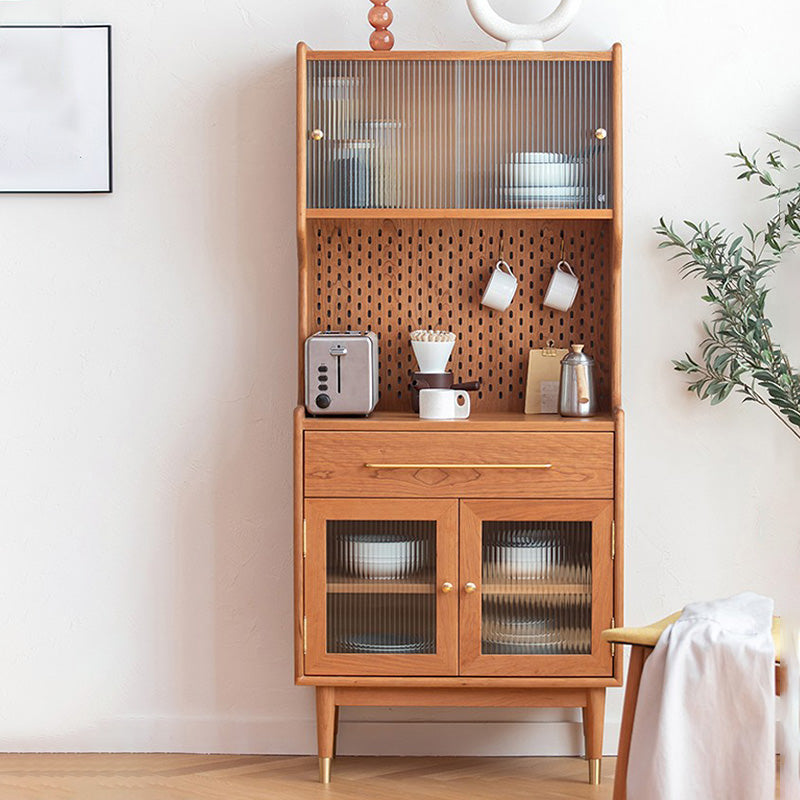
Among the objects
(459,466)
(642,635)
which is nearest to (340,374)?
(459,466)

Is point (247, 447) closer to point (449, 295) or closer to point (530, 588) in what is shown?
point (449, 295)

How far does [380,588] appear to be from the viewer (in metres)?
2.91

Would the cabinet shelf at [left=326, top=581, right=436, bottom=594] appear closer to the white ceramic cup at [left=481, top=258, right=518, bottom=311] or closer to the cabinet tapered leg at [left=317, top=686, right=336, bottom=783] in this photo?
the cabinet tapered leg at [left=317, top=686, right=336, bottom=783]

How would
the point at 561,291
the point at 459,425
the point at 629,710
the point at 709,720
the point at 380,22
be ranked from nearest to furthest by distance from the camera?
the point at 709,720
the point at 629,710
the point at 459,425
the point at 380,22
the point at 561,291

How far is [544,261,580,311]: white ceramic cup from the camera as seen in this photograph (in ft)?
10.2

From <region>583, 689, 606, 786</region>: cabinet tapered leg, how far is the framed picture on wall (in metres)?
1.94

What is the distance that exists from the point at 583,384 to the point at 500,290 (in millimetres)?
359

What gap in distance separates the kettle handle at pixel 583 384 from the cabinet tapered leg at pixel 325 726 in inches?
39.6

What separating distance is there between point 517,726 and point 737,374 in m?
1.16

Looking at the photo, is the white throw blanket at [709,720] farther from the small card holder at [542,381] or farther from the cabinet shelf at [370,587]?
the small card holder at [542,381]

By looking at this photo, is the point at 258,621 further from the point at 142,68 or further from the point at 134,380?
the point at 142,68

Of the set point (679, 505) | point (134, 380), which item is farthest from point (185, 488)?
Result: point (679, 505)

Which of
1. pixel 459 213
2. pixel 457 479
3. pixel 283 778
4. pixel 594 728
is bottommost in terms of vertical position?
pixel 283 778

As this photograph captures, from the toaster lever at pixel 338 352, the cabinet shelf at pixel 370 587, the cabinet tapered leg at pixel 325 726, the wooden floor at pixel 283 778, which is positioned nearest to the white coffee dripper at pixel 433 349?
the toaster lever at pixel 338 352
